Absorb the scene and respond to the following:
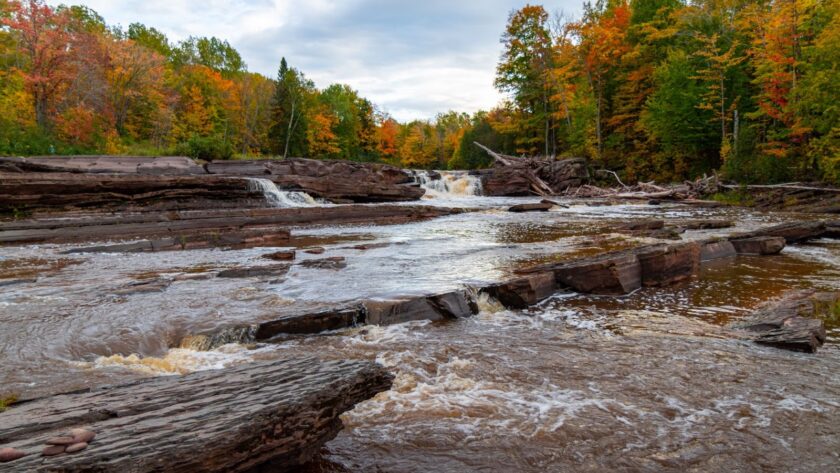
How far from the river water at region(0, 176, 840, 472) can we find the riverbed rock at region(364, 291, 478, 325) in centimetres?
23

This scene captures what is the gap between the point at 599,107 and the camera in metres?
37.6

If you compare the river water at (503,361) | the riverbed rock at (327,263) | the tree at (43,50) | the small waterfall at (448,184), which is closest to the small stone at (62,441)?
the river water at (503,361)

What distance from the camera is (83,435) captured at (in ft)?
6.50

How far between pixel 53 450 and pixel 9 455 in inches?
5.5

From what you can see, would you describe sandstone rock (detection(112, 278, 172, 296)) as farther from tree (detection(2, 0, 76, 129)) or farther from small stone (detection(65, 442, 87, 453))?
tree (detection(2, 0, 76, 129))

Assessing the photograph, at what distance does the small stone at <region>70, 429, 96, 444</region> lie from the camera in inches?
76.9

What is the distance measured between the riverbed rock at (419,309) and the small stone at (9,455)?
390 centimetres

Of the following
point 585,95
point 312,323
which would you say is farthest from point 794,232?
point 585,95

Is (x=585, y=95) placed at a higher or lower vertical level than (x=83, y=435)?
higher

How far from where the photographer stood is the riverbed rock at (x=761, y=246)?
32.6 ft

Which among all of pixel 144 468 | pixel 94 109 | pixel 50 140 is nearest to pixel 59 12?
pixel 94 109

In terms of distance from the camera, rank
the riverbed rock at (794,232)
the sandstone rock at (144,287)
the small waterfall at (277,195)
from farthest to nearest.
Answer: the small waterfall at (277,195), the riverbed rock at (794,232), the sandstone rock at (144,287)

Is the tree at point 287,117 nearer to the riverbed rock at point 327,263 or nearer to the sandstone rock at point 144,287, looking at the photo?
the riverbed rock at point 327,263

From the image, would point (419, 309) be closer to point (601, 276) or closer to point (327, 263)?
point (601, 276)
